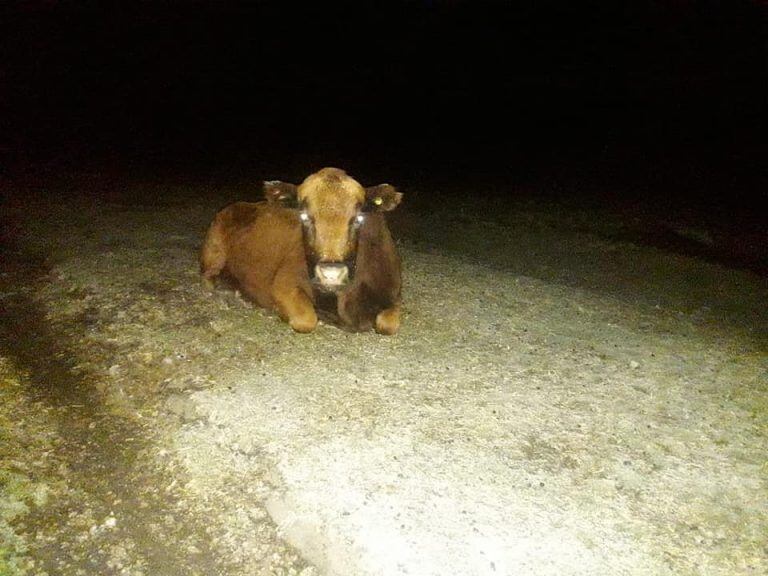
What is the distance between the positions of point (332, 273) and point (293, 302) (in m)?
1.25

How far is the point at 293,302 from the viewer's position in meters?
A: 6.17

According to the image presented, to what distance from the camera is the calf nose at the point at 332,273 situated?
5.05 meters

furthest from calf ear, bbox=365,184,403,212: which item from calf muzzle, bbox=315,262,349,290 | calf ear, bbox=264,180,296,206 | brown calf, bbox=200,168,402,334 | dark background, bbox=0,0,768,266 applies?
dark background, bbox=0,0,768,266

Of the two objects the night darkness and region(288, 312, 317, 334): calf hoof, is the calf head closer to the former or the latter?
the night darkness

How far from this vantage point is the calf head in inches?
201

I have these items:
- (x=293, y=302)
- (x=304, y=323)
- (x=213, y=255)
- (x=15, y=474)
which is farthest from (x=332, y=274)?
(x=213, y=255)

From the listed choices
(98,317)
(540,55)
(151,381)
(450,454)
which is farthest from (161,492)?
(540,55)

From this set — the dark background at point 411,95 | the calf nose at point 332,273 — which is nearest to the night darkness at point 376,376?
the calf nose at point 332,273

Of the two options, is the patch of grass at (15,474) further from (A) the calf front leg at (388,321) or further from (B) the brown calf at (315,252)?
(A) the calf front leg at (388,321)

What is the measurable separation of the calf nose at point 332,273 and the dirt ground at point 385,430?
0.80 metres

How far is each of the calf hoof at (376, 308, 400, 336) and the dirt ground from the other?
0.30 feet

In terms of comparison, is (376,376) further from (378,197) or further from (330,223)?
(378,197)

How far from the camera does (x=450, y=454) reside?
432cm

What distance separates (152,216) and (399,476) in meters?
7.83
